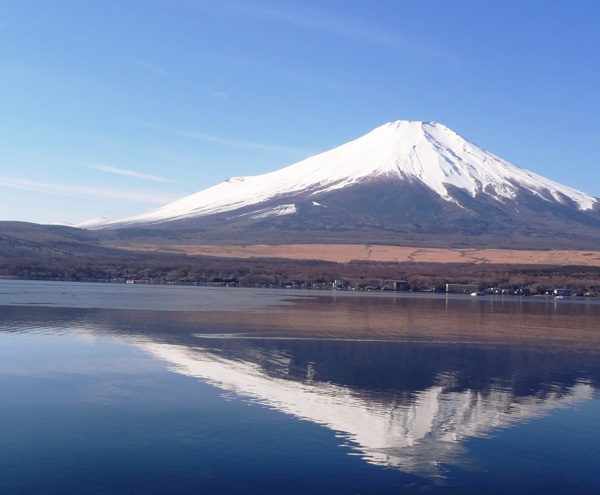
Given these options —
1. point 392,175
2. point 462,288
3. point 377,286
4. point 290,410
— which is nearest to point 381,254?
point 377,286

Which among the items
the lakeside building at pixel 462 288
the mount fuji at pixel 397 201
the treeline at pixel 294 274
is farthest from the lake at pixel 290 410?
the mount fuji at pixel 397 201

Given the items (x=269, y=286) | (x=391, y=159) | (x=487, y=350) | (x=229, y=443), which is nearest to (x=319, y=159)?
(x=391, y=159)

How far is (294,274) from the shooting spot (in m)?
64.6

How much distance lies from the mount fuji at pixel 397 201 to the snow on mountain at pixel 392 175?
9.5 inches

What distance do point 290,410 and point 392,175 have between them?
5452 inches

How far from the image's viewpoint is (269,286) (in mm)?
62531

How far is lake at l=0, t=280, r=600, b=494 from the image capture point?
973 centimetres

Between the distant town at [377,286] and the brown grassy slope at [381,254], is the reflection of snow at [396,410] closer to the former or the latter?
the distant town at [377,286]

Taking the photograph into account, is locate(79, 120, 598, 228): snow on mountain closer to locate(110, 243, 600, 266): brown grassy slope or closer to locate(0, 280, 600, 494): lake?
locate(110, 243, 600, 266): brown grassy slope

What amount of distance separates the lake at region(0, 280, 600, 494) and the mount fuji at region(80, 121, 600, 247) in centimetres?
7920

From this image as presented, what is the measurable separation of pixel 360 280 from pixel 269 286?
23.3ft

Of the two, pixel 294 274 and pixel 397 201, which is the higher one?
pixel 397 201

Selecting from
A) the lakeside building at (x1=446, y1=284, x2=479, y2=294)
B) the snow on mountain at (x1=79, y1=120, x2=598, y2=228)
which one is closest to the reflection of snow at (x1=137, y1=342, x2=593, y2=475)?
the lakeside building at (x1=446, y1=284, x2=479, y2=294)

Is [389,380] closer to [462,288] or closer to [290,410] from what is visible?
[290,410]
